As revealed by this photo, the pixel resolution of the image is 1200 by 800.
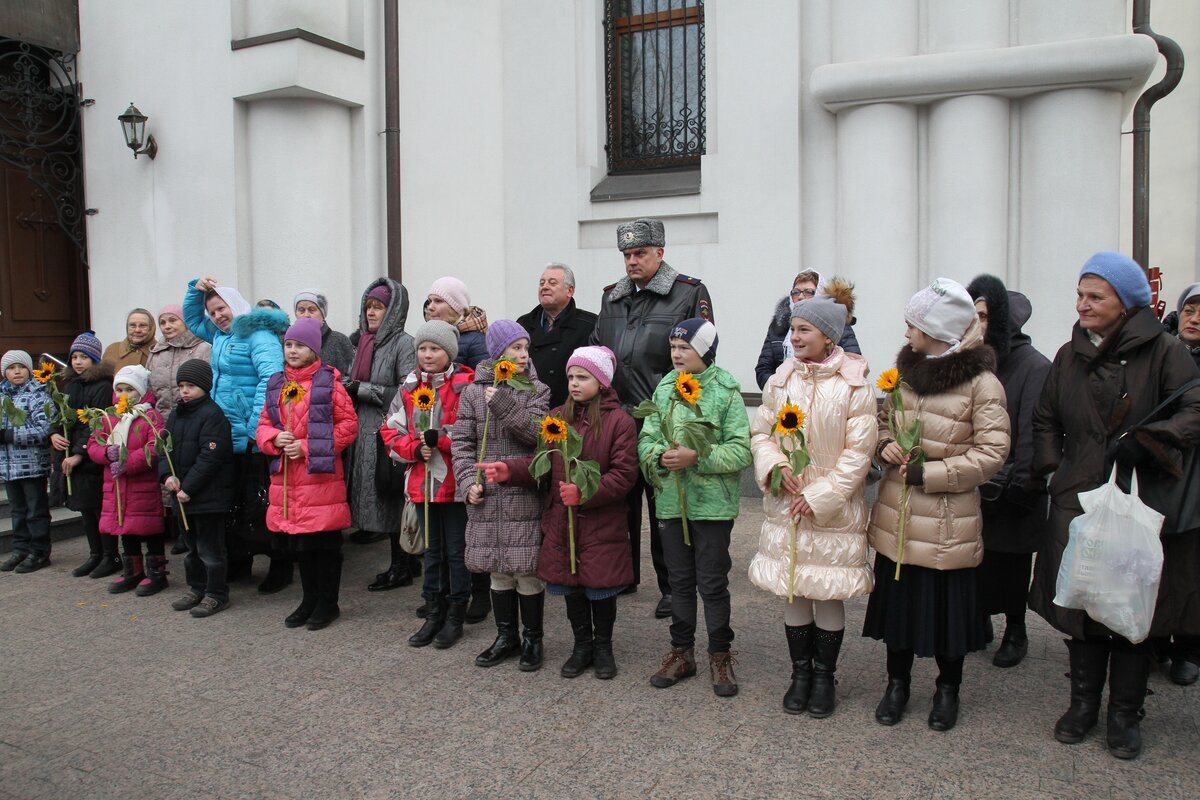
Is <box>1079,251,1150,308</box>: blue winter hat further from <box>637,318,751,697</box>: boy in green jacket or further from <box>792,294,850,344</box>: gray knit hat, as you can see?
<box>637,318,751,697</box>: boy in green jacket

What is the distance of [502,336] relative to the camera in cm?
498

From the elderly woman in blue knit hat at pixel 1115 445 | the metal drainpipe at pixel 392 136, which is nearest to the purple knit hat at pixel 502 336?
the elderly woman in blue knit hat at pixel 1115 445

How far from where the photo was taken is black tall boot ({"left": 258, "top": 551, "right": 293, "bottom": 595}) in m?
6.39

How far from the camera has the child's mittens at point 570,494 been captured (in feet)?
14.4

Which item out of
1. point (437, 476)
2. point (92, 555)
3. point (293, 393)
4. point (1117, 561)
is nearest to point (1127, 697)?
point (1117, 561)

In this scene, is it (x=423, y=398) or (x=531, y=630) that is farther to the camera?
(x=423, y=398)

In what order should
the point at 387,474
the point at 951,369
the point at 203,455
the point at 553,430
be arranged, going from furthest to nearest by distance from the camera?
the point at 387,474, the point at 203,455, the point at 553,430, the point at 951,369

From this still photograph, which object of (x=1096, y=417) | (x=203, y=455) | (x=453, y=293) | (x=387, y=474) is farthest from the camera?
(x=453, y=293)

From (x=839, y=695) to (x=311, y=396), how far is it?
10.9 ft

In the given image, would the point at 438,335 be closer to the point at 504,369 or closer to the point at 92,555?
the point at 504,369

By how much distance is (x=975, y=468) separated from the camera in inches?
150

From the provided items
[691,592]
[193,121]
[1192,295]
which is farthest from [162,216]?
[1192,295]

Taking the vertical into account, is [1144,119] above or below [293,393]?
above

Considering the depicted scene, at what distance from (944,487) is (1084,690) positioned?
3.25 ft
